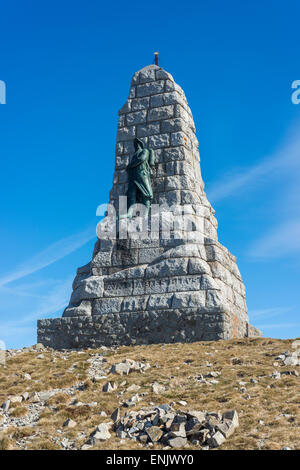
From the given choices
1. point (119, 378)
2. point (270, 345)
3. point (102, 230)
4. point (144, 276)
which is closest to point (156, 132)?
point (102, 230)

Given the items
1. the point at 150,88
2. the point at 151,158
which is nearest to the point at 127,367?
the point at 151,158

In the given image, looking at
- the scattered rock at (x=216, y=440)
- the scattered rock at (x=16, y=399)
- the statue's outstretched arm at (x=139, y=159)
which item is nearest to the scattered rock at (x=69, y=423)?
the scattered rock at (x=16, y=399)

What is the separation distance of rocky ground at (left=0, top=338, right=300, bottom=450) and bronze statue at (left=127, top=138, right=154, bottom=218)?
5.13m

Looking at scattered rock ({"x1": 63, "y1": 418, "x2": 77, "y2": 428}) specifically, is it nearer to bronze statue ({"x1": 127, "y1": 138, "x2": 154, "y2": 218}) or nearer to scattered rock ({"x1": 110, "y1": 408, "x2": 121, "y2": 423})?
scattered rock ({"x1": 110, "y1": 408, "x2": 121, "y2": 423})

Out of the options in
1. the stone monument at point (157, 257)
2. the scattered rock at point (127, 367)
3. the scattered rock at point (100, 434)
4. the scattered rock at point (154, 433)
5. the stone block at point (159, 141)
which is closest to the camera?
the scattered rock at point (154, 433)

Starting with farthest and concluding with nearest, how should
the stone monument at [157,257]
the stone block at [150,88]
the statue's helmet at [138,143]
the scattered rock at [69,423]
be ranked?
1. the stone block at [150,88]
2. the statue's helmet at [138,143]
3. the stone monument at [157,257]
4. the scattered rock at [69,423]

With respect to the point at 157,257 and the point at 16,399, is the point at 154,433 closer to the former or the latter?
the point at 16,399

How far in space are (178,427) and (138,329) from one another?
6.63 metres

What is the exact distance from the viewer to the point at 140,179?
17.3 meters

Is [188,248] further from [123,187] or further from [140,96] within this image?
[140,96]

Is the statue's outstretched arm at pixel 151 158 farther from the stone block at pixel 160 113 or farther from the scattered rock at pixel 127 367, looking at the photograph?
the scattered rock at pixel 127 367

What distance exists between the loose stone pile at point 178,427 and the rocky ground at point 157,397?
14mm

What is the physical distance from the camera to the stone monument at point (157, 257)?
1448cm

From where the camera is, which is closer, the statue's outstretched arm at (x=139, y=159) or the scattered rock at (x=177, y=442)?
the scattered rock at (x=177, y=442)
